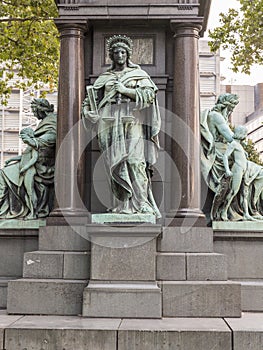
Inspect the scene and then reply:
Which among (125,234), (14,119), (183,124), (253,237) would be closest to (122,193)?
(125,234)

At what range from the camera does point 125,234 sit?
8.51m

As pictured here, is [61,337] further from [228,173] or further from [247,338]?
[228,173]

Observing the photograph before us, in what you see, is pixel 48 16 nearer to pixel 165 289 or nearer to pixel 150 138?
pixel 150 138

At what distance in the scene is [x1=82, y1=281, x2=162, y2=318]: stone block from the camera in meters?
8.17

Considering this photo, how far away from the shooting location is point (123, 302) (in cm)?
823

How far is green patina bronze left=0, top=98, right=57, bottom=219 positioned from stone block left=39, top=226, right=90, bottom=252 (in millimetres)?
1052

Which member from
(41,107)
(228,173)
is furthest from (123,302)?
(41,107)

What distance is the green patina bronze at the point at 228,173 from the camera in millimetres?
10008

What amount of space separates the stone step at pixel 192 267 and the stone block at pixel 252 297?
782 millimetres

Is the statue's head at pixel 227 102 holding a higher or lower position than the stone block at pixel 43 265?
higher

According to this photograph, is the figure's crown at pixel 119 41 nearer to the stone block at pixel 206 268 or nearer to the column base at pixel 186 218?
the column base at pixel 186 218

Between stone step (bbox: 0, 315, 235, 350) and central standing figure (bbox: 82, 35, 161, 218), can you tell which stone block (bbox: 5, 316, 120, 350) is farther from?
central standing figure (bbox: 82, 35, 161, 218)

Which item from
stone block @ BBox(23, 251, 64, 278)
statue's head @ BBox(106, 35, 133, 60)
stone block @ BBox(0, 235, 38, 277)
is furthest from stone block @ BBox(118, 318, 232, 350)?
statue's head @ BBox(106, 35, 133, 60)

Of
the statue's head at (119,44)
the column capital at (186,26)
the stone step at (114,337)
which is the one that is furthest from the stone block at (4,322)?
the column capital at (186,26)
